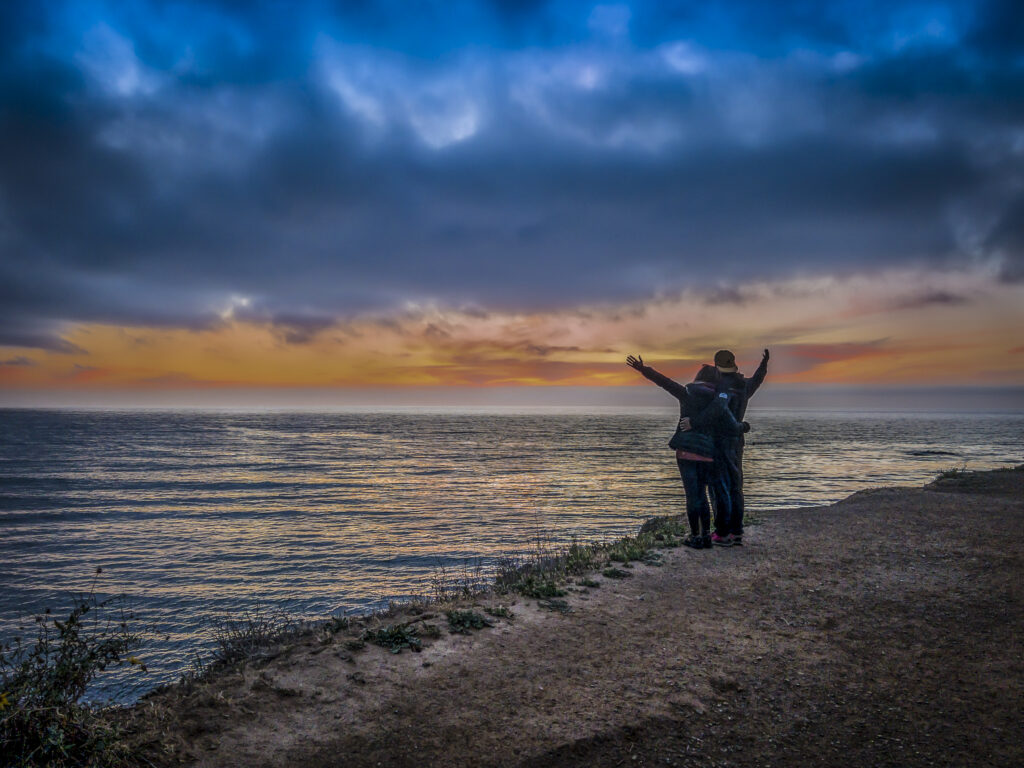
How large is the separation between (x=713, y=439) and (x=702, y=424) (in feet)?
1.24

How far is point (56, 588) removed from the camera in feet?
42.2

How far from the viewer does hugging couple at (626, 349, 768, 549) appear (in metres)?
9.20

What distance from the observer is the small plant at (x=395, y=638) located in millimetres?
5957

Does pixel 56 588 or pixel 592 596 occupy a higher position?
pixel 592 596

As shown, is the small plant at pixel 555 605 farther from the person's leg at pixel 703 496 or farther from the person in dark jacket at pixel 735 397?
the person in dark jacket at pixel 735 397

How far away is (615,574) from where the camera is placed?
8500mm

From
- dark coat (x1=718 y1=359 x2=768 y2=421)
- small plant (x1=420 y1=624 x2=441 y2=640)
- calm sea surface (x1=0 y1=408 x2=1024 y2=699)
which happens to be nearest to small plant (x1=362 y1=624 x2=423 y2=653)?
small plant (x1=420 y1=624 x2=441 y2=640)

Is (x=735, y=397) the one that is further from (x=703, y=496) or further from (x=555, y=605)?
(x=555, y=605)

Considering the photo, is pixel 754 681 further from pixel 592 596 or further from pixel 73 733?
pixel 73 733

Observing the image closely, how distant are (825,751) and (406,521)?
1627 cm

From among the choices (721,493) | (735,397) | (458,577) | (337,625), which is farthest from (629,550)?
(337,625)

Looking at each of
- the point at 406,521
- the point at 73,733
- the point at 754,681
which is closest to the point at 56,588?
the point at 406,521

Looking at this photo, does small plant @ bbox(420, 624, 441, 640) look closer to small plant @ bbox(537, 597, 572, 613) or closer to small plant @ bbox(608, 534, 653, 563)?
small plant @ bbox(537, 597, 572, 613)

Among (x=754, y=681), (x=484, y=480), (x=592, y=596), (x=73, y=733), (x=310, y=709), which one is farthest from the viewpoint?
(x=484, y=480)
